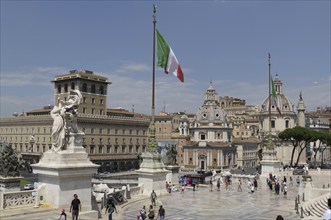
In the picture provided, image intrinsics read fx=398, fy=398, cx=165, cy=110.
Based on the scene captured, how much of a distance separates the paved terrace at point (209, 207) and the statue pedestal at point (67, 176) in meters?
0.67

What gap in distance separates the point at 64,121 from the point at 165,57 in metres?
13.0

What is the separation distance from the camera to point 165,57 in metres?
27.4

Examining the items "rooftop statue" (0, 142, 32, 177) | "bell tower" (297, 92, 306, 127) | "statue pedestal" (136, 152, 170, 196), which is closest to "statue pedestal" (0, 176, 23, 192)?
"rooftop statue" (0, 142, 32, 177)

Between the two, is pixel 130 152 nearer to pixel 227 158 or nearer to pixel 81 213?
pixel 227 158

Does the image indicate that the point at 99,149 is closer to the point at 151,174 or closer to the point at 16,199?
the point at 151,174

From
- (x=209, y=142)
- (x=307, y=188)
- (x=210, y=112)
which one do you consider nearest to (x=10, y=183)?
(x=307, y=188)

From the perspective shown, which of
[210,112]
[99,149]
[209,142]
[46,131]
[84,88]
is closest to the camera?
[46,131]

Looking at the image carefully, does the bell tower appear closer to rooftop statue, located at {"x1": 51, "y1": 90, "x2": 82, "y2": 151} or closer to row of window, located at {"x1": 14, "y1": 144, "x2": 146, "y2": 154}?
row of window, located at {"x1": 14, "y1": 144, "x2": 146, "y2": 154}

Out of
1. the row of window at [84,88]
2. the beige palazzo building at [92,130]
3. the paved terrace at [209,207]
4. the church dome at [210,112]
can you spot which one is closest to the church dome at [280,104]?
the church dome at [210,112]

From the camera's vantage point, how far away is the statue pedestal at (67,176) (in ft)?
48.7

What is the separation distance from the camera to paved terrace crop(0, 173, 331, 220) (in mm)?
14312

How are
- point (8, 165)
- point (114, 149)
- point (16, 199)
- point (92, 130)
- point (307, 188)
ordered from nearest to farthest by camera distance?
1. point (16, 199)
2. point (307, 188)
3. point (8, 165)
4. point (92, 130)
5. point (114, 149)

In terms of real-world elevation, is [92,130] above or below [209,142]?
above

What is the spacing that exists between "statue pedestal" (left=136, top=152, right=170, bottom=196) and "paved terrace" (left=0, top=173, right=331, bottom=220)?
29.5 inches
